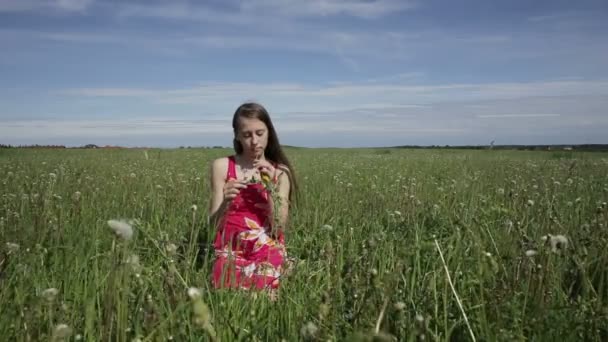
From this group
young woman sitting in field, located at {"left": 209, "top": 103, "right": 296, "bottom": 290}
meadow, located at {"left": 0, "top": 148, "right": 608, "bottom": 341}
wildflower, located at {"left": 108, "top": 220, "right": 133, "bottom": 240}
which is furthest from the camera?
young woman sitting in field, located at {"left": 209, "top": 103, "right": 296, "bottom": 290}

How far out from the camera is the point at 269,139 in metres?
5.10

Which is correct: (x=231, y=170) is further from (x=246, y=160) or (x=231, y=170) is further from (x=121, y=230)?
(x=121, y=230)

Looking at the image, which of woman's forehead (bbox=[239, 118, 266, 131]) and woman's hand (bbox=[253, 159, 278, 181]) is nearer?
woman's forehead (bbox=[239, 118, 266, 131])

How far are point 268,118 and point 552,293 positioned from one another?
2.99 m

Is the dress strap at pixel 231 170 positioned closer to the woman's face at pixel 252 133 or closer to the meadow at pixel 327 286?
the woman's face at pixel 252 133

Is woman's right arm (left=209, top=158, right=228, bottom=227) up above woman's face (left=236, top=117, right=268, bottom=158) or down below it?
below

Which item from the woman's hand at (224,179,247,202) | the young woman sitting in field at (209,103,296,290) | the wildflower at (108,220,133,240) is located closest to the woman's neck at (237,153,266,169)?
the young woman sitting in field at (209,103,296,290)

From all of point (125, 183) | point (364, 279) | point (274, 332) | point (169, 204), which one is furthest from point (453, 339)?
point (125, 183)

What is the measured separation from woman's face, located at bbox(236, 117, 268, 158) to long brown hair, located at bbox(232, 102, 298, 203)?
0.17 ft

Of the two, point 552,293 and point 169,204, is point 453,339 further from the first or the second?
point 169,204

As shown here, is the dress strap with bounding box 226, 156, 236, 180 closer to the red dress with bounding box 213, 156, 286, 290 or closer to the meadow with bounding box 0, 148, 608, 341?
the red dress with bounding box 213, 156, 286, 290

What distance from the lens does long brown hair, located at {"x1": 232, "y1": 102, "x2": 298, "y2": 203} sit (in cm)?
463

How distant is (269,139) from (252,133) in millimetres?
534

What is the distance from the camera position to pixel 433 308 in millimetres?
2609
